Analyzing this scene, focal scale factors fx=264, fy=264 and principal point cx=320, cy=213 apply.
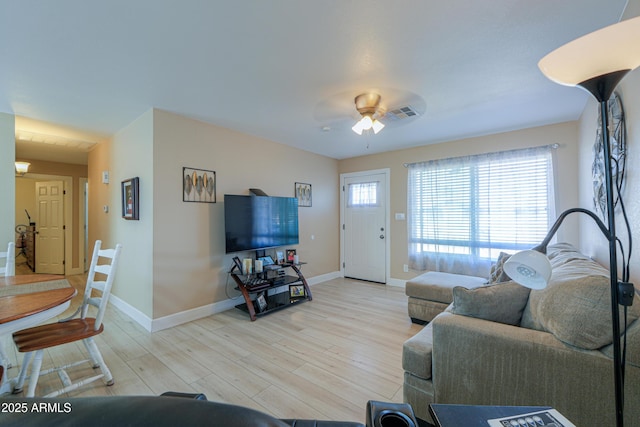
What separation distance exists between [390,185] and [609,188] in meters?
3.91

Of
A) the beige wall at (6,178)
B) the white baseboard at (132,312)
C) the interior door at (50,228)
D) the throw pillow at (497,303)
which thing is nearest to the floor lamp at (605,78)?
the throw pillow at (497,303)

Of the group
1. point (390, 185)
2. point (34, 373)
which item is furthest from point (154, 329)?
point (390, 185)

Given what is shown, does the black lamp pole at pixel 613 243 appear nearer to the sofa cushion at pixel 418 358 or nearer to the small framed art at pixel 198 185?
the sofa cushion at pixel 418 358

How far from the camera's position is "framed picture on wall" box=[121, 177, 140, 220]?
3066mm

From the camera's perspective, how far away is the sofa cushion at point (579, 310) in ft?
3.60

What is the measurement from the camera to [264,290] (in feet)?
11.5

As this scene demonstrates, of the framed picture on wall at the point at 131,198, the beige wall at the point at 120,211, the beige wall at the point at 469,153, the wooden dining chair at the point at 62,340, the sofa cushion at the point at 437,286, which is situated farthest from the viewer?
the beige wall at the point at 469,153

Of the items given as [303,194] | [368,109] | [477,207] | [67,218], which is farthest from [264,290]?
[67,218]

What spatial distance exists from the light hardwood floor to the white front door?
1458mm

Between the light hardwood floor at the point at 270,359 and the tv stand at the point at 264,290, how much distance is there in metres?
0.15

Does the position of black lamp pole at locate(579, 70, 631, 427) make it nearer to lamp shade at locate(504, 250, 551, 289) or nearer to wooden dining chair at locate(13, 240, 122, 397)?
lamp shade at locate(504, 250, 551, 289)

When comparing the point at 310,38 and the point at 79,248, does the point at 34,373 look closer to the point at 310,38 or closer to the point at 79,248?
the point at 310,38

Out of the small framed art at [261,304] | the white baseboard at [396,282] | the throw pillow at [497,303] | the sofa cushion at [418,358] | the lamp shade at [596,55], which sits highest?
the lamp shade at [596,55]

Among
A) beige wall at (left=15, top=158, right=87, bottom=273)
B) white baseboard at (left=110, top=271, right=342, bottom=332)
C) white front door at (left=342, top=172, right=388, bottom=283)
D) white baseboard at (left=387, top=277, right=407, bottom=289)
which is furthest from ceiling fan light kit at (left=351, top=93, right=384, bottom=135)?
beige wall at (left=15, top=158, right=87, bottom=273)
